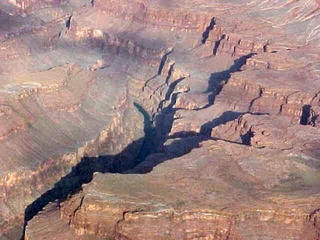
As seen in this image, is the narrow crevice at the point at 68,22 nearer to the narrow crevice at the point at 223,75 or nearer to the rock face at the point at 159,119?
the rock face at the point at 159,119

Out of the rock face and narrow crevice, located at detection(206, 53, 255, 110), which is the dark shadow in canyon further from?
the rock face

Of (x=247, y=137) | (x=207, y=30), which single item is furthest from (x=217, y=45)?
(x=247, y=137)

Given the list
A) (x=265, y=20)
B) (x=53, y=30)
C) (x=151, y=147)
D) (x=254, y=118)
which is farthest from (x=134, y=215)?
(x=53, y=30)

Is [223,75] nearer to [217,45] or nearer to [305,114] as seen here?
[217,45]

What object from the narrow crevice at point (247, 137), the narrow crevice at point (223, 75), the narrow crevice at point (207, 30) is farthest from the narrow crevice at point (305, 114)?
the narrow crevice at point (207, 30)

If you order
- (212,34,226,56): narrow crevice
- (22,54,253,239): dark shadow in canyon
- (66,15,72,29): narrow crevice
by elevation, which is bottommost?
(22,54,253,239): dark shadow in canyon

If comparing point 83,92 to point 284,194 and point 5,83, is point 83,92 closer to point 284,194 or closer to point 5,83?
point 5,83

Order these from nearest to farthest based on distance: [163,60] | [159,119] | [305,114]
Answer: [305,114] → [159,119] → [163,60]

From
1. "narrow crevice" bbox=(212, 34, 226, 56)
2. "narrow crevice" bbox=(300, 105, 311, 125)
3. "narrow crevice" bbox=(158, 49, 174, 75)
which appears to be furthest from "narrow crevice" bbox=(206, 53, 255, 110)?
"narrow crevice" bbox=(300, 105, 311, 125)

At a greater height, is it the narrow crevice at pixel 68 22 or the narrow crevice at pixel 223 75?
the narrow crevice at pixel 223 75
